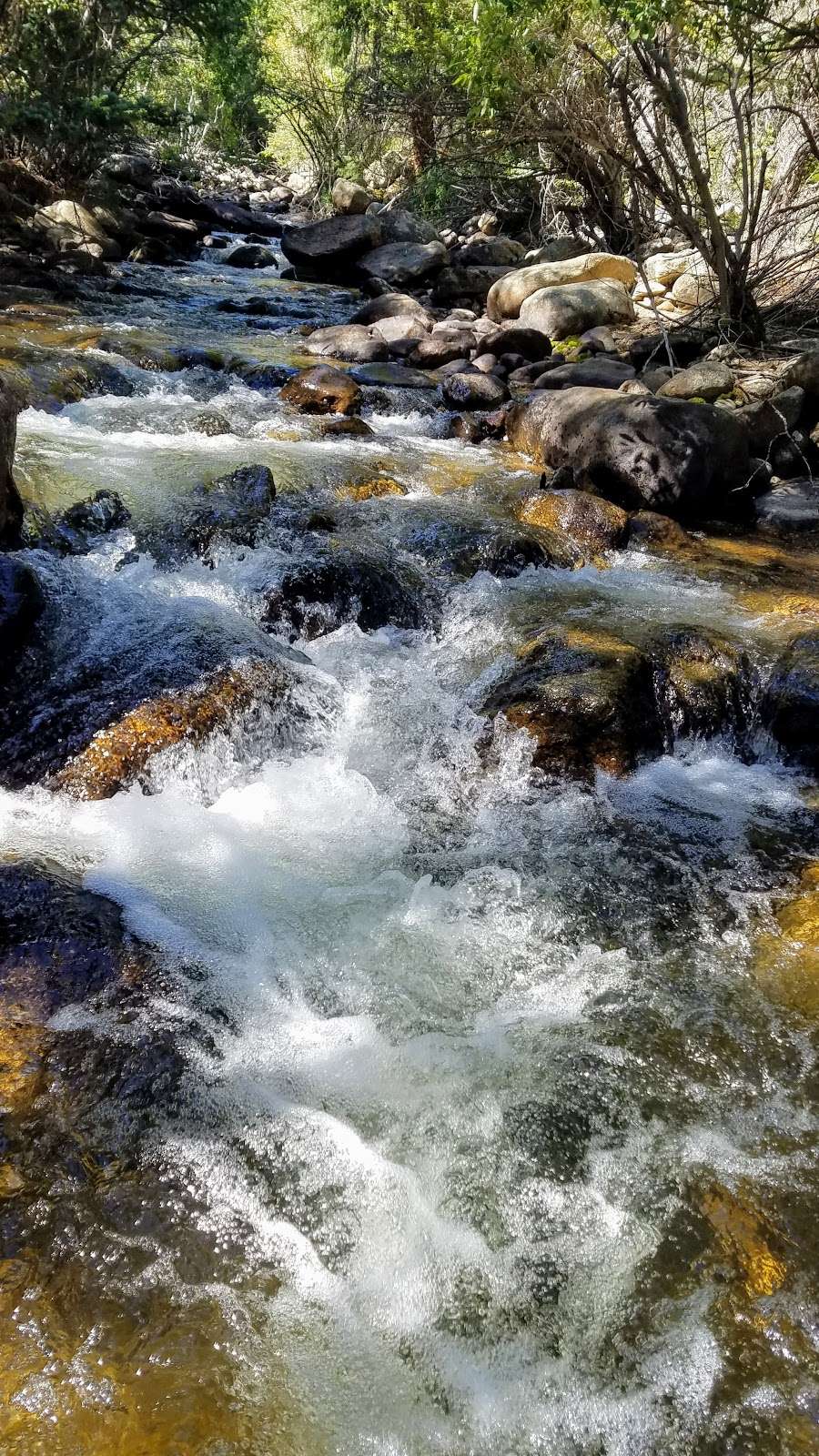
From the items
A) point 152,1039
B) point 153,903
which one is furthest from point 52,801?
point 152,1039

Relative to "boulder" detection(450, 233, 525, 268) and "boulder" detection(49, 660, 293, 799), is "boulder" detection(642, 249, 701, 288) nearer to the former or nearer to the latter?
"boulder" detection(450, 233, 525, 268)

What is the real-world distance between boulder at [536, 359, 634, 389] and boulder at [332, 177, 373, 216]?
13.6m

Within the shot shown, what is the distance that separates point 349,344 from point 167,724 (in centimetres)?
835

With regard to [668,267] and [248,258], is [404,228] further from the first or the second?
[668,267]

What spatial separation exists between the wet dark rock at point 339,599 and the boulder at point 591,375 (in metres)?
5.03

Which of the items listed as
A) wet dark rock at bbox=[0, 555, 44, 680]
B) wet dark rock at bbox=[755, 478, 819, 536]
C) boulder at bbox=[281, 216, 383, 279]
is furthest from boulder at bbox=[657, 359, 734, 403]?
boulder at bbox=[281, 216, 383, 279]

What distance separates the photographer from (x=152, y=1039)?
7.55 ft

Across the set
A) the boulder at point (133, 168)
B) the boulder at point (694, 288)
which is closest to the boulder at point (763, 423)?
the boulder at point (694, 288)

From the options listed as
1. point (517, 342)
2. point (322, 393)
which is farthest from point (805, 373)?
point (322, 393)

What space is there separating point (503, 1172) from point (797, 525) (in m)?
6.00

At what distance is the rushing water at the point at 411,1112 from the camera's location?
65.4 inches

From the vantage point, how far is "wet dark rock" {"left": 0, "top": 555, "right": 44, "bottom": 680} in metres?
3.77

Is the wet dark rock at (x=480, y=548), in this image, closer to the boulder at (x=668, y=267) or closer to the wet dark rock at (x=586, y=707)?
the wet dark rock at (x=586, y=707)

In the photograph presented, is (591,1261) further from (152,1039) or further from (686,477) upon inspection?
(686,477)
